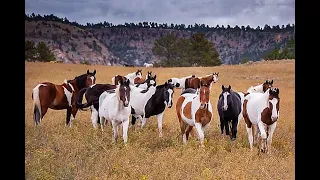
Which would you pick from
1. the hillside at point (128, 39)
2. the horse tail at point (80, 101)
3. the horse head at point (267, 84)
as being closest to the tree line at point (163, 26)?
the hillside at point (128, 39)

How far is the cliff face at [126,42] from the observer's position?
9.16 ft

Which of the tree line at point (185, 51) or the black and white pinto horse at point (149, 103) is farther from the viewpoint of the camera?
the black and white pinto horse at point (149, 103)

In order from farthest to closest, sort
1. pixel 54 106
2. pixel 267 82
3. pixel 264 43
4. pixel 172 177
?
pixel 54 106 → pixel 267 82 → pixel 264 43 → pixel 172 177

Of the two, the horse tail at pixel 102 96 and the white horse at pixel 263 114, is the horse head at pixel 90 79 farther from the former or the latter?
the white horse at pixel 263 114

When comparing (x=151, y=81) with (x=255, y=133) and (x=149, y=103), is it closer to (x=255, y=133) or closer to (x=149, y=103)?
(x=149, y=103)

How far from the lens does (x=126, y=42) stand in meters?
3.03

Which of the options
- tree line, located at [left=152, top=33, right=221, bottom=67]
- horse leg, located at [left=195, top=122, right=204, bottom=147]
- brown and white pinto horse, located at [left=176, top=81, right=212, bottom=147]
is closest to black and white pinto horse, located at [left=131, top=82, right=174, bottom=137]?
brown and white pinto horse, located at [left=176, top=81, right=212, bottom=147]

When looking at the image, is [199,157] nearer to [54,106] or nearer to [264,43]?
[264,43]

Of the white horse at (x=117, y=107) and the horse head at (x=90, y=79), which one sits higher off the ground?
the horse head at (x=90, y=79)

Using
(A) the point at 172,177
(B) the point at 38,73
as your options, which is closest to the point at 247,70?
(A) the point at 172,177

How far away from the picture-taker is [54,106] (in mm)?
4531

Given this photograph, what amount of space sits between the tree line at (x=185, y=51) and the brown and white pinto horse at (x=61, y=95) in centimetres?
97

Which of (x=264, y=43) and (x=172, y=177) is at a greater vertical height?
(x=264, y=43)
